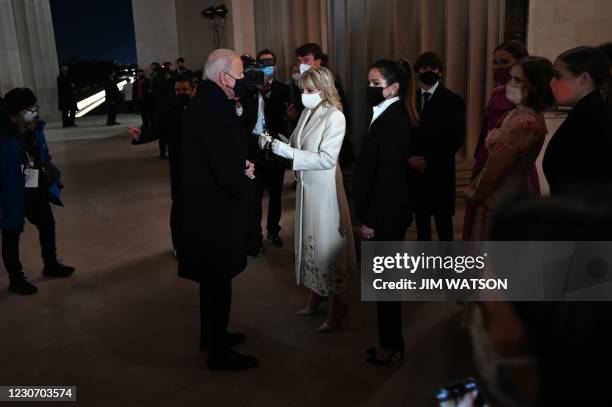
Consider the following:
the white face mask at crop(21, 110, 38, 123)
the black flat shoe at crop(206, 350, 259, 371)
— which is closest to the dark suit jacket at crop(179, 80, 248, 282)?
the black flat shoe at crop(206, 350, 259, 371)

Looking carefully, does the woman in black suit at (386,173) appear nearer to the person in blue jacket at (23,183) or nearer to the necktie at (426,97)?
the necktie at (426,97)

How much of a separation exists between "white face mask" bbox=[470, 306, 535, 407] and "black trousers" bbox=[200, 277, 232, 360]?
237cm

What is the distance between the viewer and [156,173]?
→ 9.73 m

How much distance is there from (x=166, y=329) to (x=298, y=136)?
5.25 feet

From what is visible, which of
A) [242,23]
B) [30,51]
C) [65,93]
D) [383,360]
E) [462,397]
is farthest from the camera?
[30,51]

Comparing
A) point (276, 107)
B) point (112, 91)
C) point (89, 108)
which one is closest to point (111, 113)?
point (112, 91)

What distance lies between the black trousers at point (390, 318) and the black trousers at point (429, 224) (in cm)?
100

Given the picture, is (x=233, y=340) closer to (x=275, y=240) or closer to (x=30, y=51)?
(x=275, y=240)

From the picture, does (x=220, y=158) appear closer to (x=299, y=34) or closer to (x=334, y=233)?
(x=334, y=233)

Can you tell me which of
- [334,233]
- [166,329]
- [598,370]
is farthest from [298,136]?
[598,370]

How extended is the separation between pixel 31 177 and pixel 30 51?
54.1 feet

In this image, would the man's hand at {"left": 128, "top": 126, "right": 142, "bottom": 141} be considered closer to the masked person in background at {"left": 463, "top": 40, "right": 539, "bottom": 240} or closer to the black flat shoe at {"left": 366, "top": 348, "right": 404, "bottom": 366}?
the black flat shoe at {"left": 366, "top": 348, "right": 404, "bottom": 366}

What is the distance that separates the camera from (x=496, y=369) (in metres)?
0.80

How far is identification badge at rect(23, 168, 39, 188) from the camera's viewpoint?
14.6 ft
